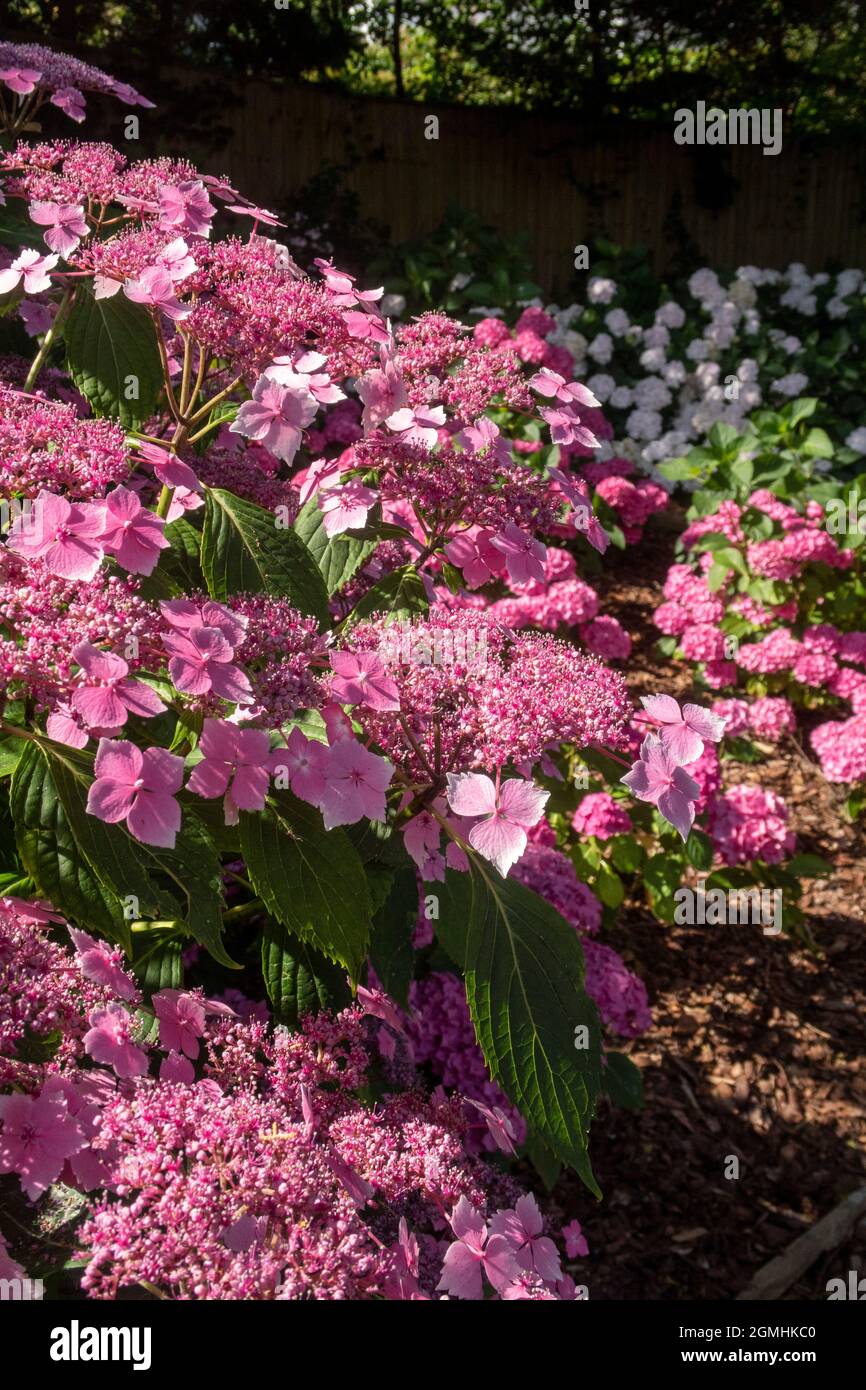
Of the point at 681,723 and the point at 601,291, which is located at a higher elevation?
the point at 601,291

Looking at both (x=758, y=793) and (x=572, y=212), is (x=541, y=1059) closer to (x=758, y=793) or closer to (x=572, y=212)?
(x=758, y=793)

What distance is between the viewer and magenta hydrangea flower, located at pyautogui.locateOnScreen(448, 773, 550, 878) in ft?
3.73

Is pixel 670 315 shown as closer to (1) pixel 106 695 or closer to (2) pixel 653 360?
(2) pixel 653 360

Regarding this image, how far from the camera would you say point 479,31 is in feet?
33.3

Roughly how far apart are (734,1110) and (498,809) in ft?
7.34

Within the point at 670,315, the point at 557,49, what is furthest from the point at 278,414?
the point at 557,49

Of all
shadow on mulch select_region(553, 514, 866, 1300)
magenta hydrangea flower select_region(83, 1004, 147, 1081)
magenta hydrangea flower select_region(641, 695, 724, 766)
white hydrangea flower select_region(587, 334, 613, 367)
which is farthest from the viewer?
white hydrangea flower select_region(587, 334, 613, 367)

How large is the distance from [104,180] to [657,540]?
5.01 m

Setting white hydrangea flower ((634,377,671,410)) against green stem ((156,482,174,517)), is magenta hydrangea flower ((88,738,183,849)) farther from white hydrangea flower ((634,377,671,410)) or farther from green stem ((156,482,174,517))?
white hydrangea flower ((634,377,671,410))

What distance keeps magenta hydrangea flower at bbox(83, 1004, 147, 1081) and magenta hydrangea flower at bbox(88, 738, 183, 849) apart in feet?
0.79

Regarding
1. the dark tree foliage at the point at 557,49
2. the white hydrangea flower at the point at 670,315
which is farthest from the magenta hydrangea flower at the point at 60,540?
the dark tree foliage at the point at 557,49

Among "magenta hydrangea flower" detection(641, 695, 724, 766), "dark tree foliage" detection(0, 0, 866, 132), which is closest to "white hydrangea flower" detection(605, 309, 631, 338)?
"dark tree foliage" detection(0, 0, 866, 132)

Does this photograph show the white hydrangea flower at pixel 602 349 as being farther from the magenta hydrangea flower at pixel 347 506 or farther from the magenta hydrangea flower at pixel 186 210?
the magenta hydrangea flower at pixel 347 506

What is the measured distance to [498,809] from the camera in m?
1.15
